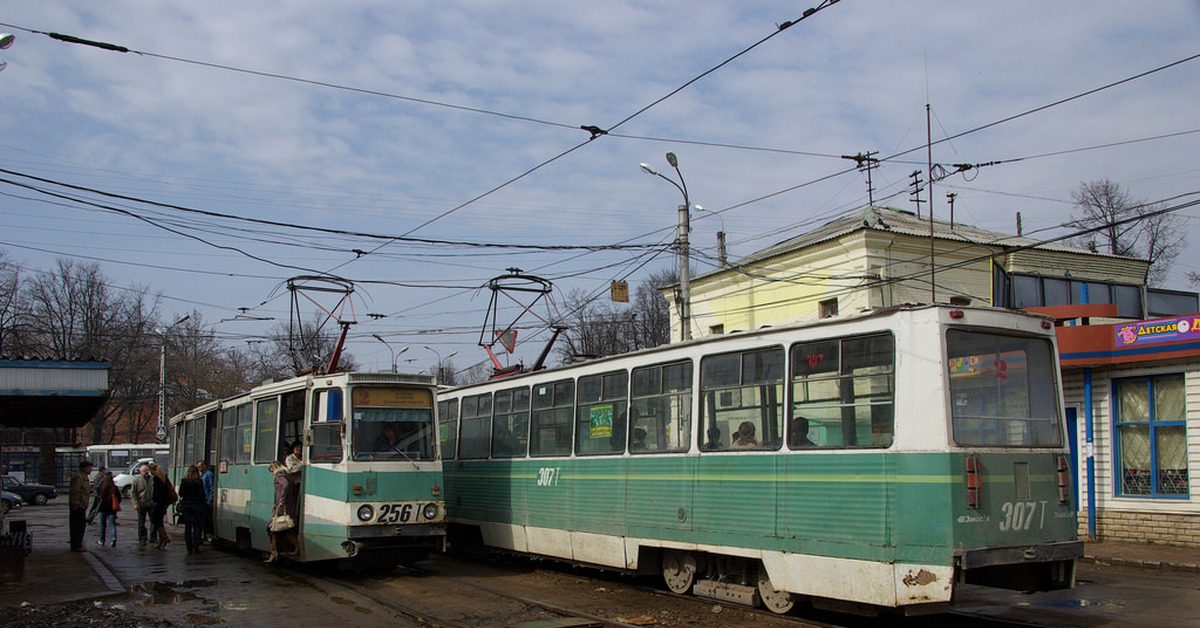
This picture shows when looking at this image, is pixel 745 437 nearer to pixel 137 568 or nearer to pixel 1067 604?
pixel 1067 604

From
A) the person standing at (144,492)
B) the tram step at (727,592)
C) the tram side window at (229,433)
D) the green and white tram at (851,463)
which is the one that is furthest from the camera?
the person standing at (144,492)

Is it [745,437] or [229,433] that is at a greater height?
[745,437]

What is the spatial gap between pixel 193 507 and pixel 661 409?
34.0 feet

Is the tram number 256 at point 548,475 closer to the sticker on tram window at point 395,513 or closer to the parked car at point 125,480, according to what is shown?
the sticker on tram window at point 395,513

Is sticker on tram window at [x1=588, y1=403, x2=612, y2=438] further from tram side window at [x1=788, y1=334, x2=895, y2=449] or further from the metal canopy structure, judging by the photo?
the metal canopy structure

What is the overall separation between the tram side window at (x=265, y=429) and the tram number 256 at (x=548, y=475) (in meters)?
4.11

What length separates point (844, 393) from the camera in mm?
8602

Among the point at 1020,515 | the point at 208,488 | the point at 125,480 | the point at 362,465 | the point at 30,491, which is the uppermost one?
the point at 362,465

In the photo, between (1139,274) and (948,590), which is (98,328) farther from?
(948,590)

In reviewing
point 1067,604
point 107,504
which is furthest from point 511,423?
point 107,504

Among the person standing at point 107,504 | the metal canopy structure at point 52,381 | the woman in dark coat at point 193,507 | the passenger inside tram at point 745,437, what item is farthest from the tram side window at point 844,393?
the person standing at point 107,504

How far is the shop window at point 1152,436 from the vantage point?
1509 centimetres

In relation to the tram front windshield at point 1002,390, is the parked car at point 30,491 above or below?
below

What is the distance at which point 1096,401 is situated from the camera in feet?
53.2
